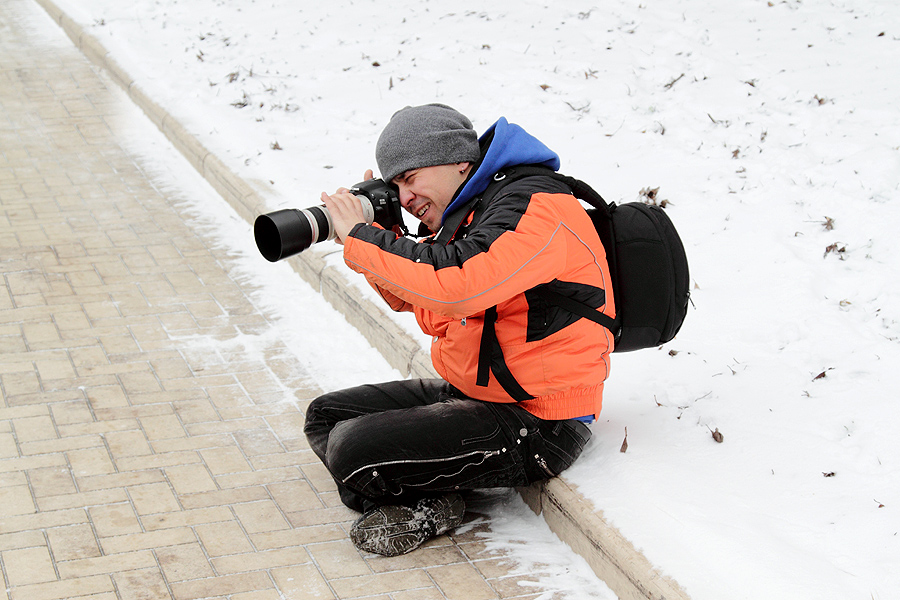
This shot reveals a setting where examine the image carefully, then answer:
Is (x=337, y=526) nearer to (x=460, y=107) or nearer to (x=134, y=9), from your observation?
(x=460, y=107)

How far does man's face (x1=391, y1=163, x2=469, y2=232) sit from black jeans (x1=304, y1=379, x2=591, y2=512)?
0.69 metres

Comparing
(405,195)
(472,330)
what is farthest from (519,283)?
(405,195)

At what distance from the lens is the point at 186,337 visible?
4.62 meters

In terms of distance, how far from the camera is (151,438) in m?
3.73

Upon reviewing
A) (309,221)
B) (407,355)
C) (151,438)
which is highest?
(309,221)

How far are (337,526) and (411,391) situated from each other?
0.60 m

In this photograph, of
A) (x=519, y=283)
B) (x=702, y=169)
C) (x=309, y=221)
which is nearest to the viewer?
(x=519, y=283)

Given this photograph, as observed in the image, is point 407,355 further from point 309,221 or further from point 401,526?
point 309,221

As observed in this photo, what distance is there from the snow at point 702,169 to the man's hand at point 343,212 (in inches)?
47.4

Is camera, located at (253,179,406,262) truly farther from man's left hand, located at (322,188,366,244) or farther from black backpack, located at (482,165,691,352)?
black backpack, located at (482,165,691,352)

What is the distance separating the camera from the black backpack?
3.07 meters

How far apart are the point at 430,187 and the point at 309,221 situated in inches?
17.0

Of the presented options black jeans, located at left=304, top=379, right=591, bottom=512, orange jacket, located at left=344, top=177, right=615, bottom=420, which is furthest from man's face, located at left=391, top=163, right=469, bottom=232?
black jeans, located at left=304, top=379, right=591, bottom=512

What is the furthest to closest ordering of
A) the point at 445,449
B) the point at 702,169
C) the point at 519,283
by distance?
the point at 702,169 < the point at 445,449 < the point at 519,283
